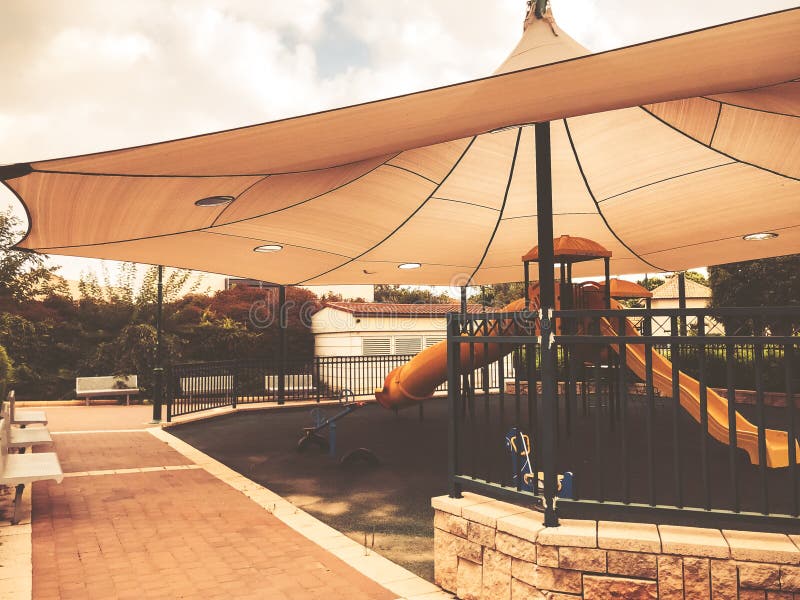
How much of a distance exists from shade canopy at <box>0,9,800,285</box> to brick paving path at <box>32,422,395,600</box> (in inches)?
125

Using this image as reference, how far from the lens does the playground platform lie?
4.41 meters

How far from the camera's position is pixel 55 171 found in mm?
4602

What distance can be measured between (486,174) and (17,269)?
73.0 ft

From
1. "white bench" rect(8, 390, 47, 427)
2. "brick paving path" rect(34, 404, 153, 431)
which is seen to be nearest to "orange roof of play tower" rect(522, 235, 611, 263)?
"white bench" rect(8, 390, 47, 427)

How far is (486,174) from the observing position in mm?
8148

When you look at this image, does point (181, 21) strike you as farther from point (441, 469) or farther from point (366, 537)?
point (366, 537)

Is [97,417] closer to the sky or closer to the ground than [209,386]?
closer to the ground

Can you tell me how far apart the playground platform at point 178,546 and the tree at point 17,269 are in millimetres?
17592

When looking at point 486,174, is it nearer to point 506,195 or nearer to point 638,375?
point 506,195

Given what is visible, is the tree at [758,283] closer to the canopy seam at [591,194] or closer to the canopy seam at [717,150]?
the canopy seam at [591,194]

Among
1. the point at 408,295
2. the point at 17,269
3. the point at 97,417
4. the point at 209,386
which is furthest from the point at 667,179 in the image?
the point at 408,295

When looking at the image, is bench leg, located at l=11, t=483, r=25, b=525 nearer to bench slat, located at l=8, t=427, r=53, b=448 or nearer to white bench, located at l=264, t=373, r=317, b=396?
bench slat, located at l=8, t=427, r=53, b=448

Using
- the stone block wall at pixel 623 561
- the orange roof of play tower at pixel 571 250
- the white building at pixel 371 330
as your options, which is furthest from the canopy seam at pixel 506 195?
the white building at pixel 371 330

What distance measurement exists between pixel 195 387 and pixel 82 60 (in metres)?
9.56
